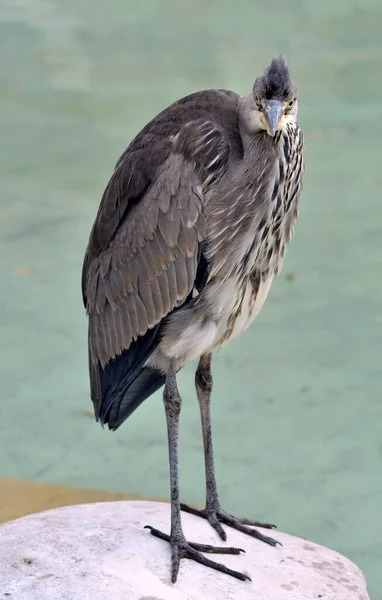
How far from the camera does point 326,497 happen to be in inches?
151

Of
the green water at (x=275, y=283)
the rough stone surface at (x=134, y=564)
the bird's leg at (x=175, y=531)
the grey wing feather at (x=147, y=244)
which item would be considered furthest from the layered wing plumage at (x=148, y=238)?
the green water at (x=275, y=283)

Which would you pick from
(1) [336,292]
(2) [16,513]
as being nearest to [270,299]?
(1) [336,292]

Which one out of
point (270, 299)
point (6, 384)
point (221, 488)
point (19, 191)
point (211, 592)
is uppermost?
point (19, 191)

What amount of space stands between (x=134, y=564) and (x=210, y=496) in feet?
1.25

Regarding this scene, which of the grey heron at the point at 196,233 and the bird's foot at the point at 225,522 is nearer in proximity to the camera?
the grey heron at the point at 196,233

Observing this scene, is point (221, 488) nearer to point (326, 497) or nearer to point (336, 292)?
point (326, 497)

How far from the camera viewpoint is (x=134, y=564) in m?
2.66

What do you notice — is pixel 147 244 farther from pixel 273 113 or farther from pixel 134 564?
pixel 134 564

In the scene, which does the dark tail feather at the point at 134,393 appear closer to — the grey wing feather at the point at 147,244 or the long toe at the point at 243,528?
the grey wing feather at the point at 147,244

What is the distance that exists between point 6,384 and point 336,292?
5.32 ft

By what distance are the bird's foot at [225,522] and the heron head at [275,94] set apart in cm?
105

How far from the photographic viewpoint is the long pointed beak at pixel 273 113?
8.16ft

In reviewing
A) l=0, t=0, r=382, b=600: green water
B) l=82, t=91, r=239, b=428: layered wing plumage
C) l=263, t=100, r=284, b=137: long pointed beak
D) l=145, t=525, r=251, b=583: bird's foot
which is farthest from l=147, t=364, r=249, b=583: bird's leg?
l=0, t=0, r=382, b=600: green water

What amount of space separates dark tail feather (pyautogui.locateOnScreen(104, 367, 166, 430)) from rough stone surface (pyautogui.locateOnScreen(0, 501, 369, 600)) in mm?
262
